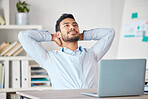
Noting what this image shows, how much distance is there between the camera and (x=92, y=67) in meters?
2.36

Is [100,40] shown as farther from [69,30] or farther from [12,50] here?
[12,50]

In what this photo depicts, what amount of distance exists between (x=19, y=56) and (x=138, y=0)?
1.75 meters

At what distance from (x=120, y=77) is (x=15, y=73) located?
210 centimetres

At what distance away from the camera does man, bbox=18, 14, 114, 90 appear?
2.28m

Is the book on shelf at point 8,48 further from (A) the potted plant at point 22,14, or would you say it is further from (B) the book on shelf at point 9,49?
(A) the potted plant at point 22,14

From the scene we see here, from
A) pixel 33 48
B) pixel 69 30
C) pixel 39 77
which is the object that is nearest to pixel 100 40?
pixel 69 30

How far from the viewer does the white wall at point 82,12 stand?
12.2 feet

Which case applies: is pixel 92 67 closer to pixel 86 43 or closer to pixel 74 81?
pixel 74 81

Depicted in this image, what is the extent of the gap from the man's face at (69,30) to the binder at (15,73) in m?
1.20

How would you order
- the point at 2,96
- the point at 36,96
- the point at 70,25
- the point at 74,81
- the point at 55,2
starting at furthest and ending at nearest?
the point at 55,2
the point at 2,96
the point at 70,25
the point at 74,81
the point at 36,96

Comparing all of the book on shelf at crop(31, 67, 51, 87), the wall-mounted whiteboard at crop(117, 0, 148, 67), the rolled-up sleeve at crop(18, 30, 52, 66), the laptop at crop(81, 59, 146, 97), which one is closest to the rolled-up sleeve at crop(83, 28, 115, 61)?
the rolled-up sleeve at crop(18, 30, 52, 66)

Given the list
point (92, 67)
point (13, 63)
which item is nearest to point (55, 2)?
Result: point (13, 63)

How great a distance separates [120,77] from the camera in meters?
1.55

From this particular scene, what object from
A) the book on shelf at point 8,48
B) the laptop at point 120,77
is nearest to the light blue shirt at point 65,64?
the laptop at point 120,77
